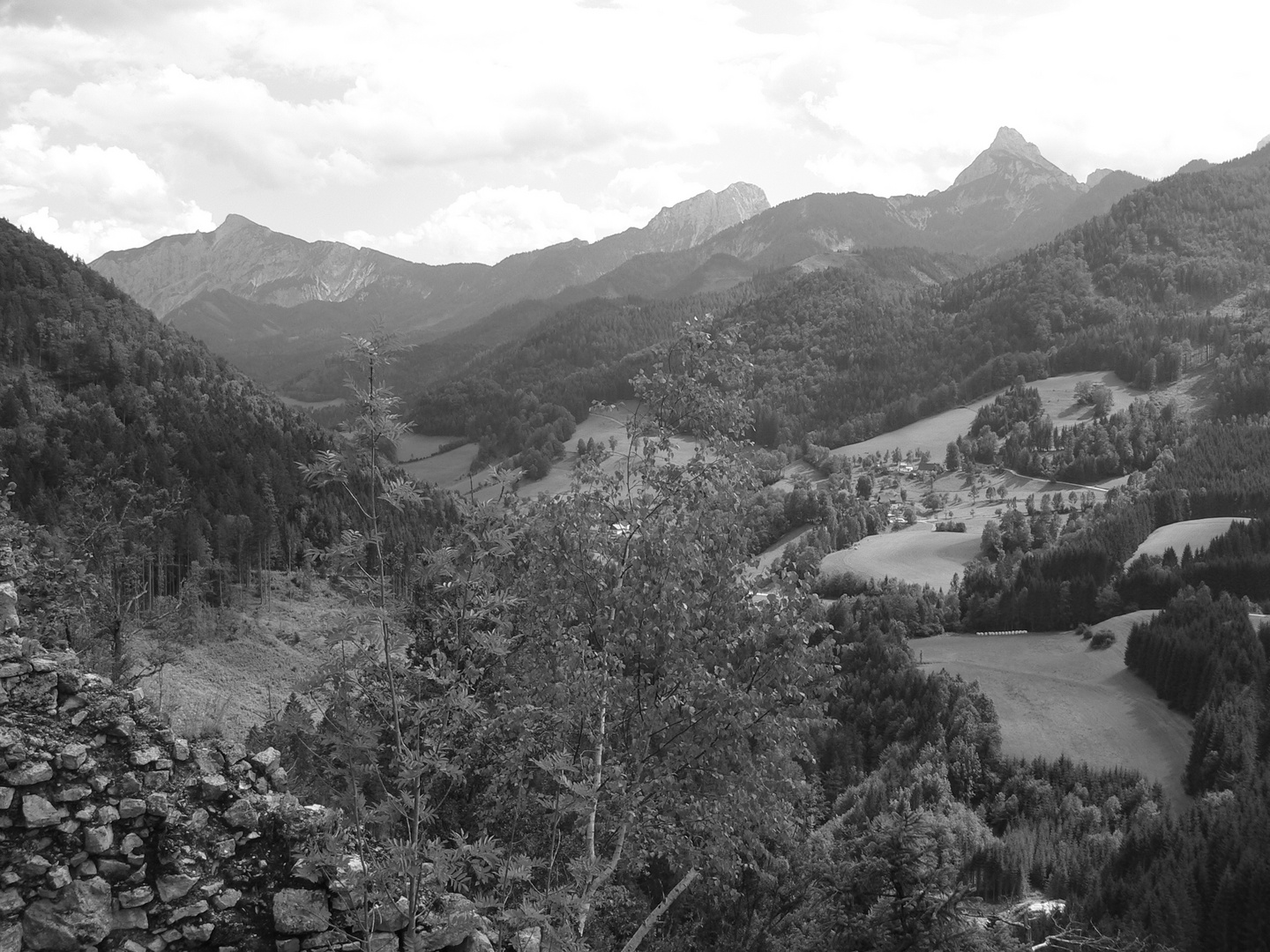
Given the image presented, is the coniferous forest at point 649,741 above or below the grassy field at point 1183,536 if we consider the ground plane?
above

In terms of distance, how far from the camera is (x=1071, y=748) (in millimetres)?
78688

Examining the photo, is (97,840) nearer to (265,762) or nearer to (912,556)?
(265,762)

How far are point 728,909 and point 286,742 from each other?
50.4ft

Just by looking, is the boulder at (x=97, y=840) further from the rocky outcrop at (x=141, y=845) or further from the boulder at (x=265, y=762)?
the boulder at (x=265, y=762)

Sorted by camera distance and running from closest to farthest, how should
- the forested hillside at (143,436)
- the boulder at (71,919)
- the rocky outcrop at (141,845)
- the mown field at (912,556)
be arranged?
the boulder at (71,919), the rocky outcrop at (141,845), the forested hillside at (143,436), the mown field at (912,556)

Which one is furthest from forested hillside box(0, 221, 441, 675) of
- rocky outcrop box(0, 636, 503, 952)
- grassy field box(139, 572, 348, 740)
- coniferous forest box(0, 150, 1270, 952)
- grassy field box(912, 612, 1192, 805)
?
grassy field box(912, 612, 1192, 805)

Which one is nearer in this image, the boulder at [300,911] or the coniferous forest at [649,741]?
the coniferous forest at [649,741]

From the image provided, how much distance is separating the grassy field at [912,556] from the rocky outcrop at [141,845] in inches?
4953

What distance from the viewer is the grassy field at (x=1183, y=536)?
405 ft

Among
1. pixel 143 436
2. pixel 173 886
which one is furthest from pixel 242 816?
pixel 143 436

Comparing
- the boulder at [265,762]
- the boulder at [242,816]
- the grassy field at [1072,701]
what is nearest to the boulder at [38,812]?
the boulder at [242,816]

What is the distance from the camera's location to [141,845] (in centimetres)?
985

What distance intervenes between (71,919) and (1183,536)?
478 ft

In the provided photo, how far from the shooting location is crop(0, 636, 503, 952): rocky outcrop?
9383mm
